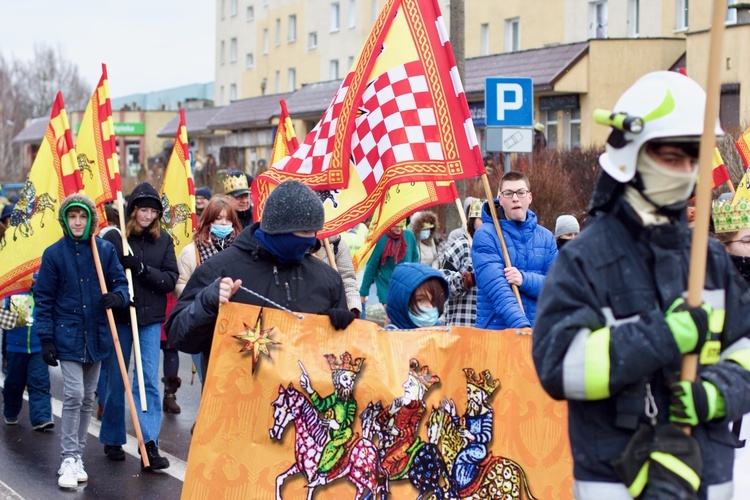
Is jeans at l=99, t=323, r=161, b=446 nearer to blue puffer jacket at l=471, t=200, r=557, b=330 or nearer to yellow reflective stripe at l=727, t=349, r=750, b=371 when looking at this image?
blue puffer jacket at l=471, t=200, r=557, b=330

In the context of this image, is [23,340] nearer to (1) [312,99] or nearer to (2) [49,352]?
(2) [49,352]

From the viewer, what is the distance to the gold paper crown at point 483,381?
17.9 feet

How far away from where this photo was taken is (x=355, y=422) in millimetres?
5309

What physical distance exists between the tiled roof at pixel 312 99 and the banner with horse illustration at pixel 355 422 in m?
34.1

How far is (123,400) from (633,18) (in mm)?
27609

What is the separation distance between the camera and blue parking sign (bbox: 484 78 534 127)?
11117 millimetres

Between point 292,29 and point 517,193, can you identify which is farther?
point 292,29

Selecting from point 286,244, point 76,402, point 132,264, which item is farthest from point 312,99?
point 286,244

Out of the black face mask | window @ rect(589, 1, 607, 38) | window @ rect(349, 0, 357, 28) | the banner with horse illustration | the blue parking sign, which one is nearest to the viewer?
the banner with horse illustration

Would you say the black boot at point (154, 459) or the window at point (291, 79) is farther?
the window at point (291, 79)

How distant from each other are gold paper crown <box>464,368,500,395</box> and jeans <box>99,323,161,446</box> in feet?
10.3

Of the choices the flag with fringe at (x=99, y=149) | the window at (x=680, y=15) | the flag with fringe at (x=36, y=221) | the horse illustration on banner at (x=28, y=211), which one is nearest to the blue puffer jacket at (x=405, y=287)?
the flag with fringe at (x=36, y=221)

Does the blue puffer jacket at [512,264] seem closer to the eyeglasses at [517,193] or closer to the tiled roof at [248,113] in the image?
the eyeglasses at [517,193]

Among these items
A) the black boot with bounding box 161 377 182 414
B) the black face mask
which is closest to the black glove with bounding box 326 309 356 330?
the black face mask
